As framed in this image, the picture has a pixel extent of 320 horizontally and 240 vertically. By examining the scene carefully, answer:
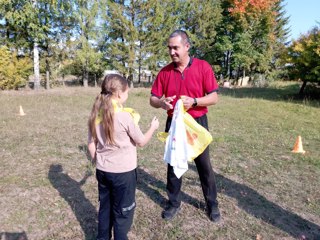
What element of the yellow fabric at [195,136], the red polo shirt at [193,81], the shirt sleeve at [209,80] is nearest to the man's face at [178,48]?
the red polo shirt at [193,81]

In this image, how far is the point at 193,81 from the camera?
3035 millimetres

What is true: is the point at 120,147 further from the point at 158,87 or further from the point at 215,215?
the point at 215,215

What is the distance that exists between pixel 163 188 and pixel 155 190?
14 cm

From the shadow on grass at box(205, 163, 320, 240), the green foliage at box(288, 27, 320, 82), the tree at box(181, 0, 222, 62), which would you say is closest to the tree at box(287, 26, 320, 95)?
the green foliage at box(288, 27, 320, 82)

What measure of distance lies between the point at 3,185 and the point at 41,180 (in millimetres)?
Answer: 530

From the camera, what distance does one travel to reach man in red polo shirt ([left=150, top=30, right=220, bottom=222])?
292cm

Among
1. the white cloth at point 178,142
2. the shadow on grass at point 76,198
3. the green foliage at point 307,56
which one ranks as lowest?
the shadow on grass at point 76,198

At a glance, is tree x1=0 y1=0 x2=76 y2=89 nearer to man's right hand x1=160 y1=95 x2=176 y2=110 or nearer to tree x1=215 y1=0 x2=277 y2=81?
tree x1=215 y1=0 x2=277 y2=81

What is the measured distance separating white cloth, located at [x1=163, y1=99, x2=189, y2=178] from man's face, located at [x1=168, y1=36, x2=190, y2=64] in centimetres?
47

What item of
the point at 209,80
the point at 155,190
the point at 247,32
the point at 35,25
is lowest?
the point at 155,190

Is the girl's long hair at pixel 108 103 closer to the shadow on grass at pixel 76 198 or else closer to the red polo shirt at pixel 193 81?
the red polo shirt at pixel 193 81

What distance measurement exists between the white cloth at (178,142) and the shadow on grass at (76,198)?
3.93 feet

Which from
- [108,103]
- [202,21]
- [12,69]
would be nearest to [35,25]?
[12,69]

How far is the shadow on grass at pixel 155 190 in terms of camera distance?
12.4 ft
